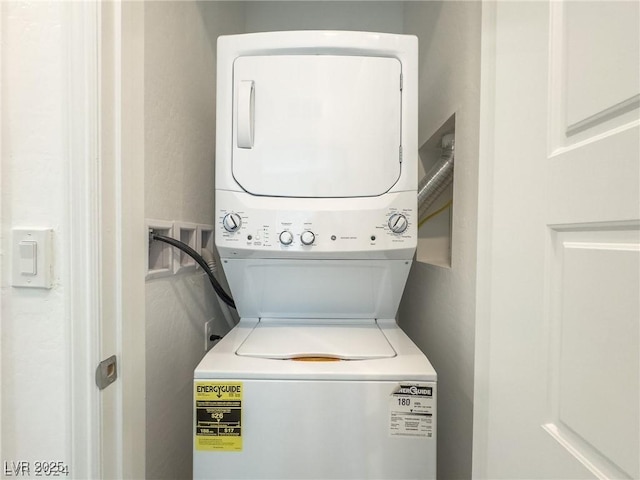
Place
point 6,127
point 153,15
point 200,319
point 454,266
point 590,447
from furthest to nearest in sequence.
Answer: point 200,319 < point 454,266 < point 153,15 < point 6,127 < point 590,447

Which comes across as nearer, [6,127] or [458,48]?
[6,127]

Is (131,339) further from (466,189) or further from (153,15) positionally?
(466,189)

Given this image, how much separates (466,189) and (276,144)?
24.7 inches

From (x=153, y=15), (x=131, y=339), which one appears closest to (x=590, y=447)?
(x=131, y=339)

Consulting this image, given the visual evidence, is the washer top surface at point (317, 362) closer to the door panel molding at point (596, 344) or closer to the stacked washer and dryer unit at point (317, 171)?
the stacked washer and dryer unit at point (317, 171)

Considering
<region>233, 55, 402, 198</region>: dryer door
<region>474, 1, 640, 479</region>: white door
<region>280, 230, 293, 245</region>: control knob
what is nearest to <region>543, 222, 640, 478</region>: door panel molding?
<region>474, 1, 640, 479</region>: white door

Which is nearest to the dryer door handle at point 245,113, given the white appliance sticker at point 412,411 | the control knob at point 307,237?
the control knob at point 307,237

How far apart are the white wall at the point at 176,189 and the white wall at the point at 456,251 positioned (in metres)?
0.95

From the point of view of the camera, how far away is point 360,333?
1.09m

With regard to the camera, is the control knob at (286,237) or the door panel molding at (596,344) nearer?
the door panel molding at (596,344)

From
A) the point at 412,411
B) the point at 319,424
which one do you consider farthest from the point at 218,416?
the point at 412,411

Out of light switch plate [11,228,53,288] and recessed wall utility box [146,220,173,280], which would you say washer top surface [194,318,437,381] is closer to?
recessed wall utility box [146,220,173,280]

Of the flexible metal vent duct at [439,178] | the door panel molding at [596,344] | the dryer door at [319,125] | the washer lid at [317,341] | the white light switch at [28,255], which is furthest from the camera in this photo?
the flexible metal vent duct at [439,178]

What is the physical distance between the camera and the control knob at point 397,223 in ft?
3.32
